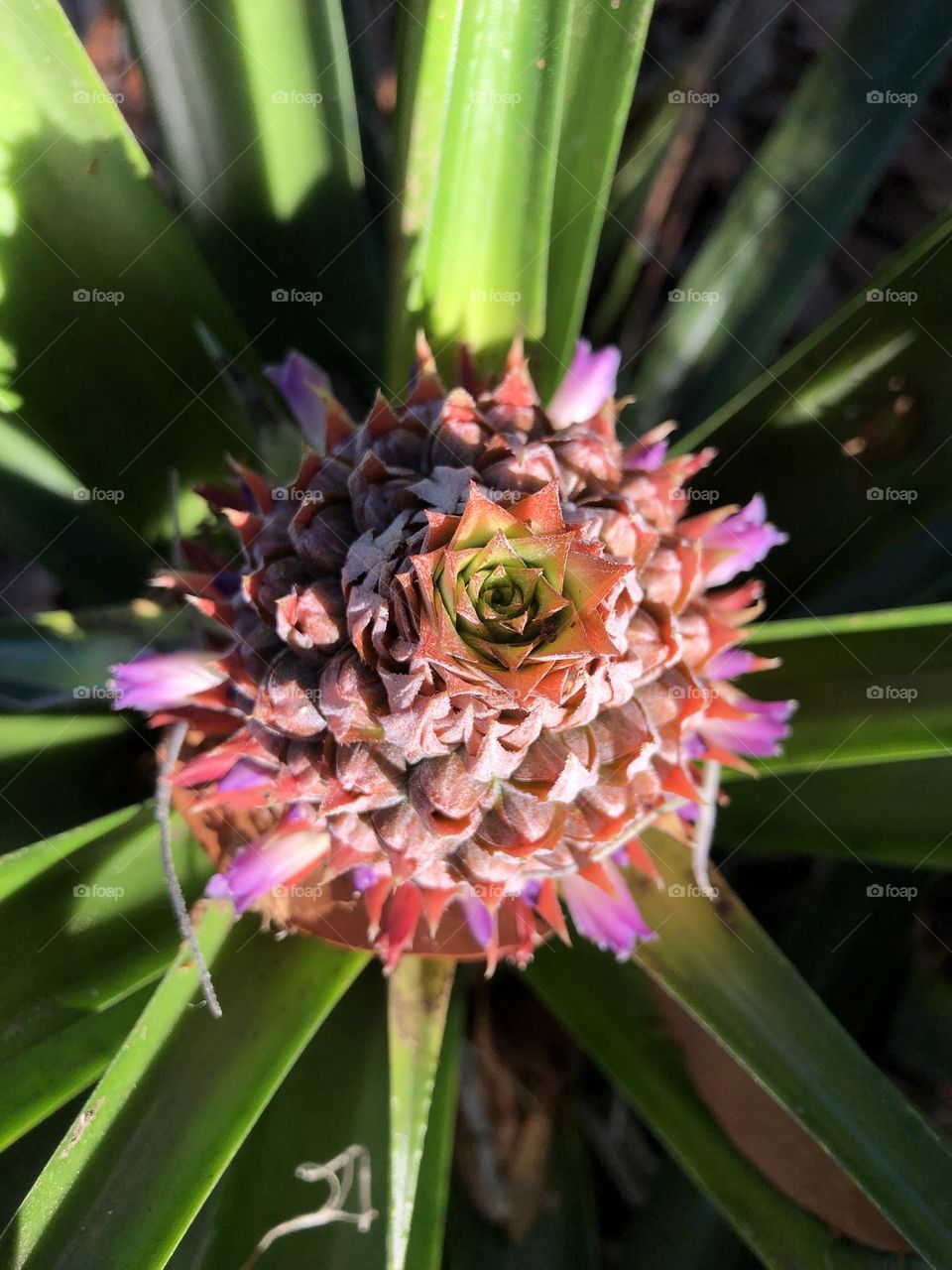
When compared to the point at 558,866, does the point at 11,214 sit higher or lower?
higher

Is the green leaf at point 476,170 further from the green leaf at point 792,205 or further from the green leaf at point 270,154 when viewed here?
the green leaf at point 792,205

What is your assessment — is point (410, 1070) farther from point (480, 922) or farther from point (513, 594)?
point (513, 594)

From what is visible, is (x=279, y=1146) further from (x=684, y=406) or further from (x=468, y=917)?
(x=684, y=406)

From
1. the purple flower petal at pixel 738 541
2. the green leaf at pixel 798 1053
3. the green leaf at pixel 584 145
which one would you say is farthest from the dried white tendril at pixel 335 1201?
the green leaf at pixel 584 145

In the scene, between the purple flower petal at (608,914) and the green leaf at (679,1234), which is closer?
the purple flower petal at (608,914)

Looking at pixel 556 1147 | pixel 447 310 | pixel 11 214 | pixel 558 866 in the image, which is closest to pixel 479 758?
pixel 558 866

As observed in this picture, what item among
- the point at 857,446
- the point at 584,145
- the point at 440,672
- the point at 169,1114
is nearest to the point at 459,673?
the point at 440,672

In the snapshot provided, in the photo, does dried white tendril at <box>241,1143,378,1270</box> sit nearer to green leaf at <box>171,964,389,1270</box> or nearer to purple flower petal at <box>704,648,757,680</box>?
green leaf at <box>171,964,389,1270</box>
